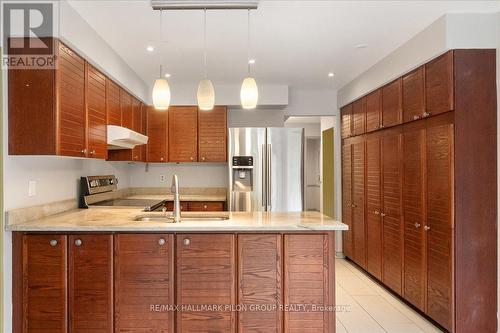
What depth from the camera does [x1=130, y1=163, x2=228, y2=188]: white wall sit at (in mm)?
5215

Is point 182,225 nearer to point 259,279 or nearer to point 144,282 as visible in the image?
point 144,282

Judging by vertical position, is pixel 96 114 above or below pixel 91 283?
above

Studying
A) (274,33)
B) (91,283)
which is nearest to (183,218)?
(91,283)

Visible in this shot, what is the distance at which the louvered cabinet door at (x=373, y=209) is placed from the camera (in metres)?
3.84

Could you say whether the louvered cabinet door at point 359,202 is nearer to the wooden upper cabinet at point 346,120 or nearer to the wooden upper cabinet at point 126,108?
the wooden upper cabinet at point 346,120

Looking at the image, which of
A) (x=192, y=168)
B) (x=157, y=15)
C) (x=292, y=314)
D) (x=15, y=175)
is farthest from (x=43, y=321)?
(x=192, y=168)

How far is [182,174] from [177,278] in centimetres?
302

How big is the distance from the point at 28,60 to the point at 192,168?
3.11m

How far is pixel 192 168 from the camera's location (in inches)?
207

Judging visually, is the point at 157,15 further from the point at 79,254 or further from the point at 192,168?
the point at 192,168

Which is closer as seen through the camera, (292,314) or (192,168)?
(292,314)

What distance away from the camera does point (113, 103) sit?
11.3ft

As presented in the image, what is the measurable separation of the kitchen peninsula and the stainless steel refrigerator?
2048 millimetres

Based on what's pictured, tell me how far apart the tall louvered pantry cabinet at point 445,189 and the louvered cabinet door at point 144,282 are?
81.8 inches
